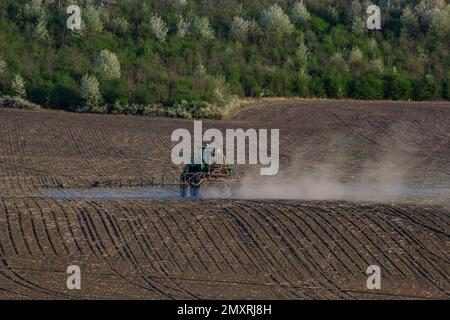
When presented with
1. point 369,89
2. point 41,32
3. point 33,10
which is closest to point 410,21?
point 369,89

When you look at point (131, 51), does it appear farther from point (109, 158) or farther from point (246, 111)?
point (109, 158)

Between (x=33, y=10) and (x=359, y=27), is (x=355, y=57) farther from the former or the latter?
(x=33, y=10)

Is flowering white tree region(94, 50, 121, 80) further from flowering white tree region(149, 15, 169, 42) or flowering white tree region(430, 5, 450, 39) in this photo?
flowering white tree region(430, 5, 450, 39)

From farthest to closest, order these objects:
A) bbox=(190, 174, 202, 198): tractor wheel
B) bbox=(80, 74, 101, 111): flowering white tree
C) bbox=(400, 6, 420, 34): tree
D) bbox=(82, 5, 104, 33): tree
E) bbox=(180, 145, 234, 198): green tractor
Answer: bbox=(400, 6, 420, 34): tree
bbox=(82, 5, 104, 33): tree
bbox=(80, 74, 101, 111): flowering white tree
bbox=(180, 145, 234, 198): green tractor
bbox=(190, 174, 202, 198): tractor wheel

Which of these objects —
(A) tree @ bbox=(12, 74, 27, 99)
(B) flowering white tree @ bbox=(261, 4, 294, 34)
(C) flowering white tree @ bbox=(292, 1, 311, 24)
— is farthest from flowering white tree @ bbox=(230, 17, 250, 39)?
(A) tree @ bbox=(12, 74, 27, 99)

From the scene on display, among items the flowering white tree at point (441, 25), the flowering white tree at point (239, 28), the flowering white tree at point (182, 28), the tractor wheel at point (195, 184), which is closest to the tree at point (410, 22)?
the flowering white tree at point (441, 25)
